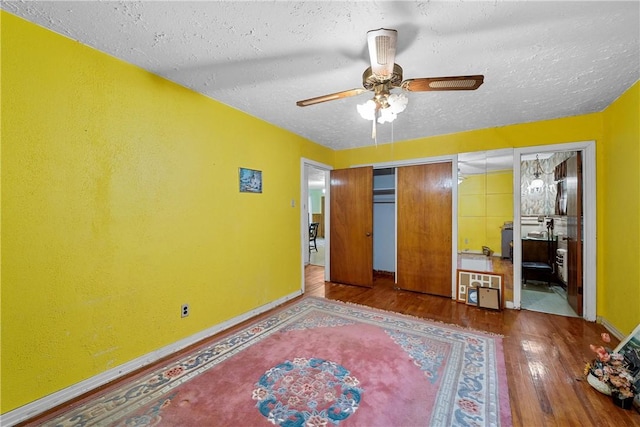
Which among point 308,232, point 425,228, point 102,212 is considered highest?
point 102,212

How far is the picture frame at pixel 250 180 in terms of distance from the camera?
9.35ft

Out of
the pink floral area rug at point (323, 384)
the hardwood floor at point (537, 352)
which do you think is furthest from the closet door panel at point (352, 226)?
the pink floral area rug at point (323, 384)

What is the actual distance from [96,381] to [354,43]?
297 cm

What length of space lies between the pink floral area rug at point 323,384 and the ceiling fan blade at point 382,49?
2.07 m

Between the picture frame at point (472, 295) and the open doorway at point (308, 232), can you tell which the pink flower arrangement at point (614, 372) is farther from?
the open doorway at point (308, 232)

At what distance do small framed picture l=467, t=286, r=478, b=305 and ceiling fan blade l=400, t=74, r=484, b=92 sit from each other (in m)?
2.77

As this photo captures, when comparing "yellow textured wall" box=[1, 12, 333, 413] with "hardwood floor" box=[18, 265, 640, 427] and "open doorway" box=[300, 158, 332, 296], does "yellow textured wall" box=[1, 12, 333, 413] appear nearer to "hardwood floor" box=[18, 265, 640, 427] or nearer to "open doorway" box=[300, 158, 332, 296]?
"hardwood floor" box=[18, 265, 640, 427]

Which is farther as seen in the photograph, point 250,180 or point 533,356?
point 250,180

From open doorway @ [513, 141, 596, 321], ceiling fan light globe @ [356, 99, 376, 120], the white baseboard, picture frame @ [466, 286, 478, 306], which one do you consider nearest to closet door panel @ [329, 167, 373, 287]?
picture frame @ [466, 286, 478, 306]

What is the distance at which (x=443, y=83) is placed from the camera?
151 cm

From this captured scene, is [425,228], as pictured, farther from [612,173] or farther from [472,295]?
[612,173]

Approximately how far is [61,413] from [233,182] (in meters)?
2.10

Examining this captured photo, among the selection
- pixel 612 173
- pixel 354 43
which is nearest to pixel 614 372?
pixel 612 173

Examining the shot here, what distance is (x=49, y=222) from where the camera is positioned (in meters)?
1.56
